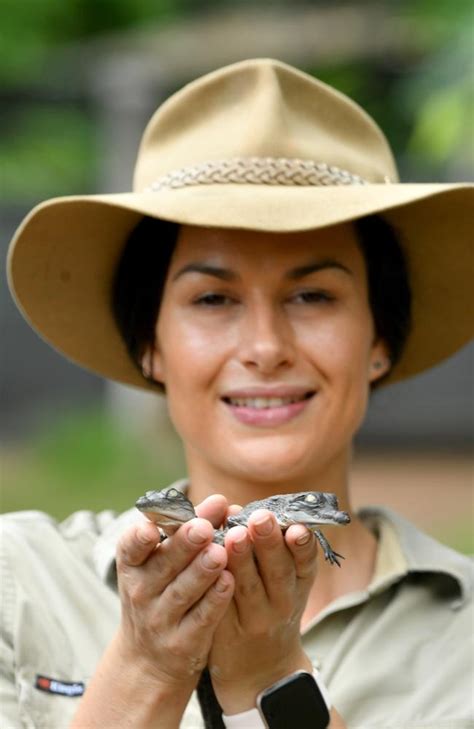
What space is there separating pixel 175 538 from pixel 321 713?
59cm

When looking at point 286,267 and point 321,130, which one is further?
point 321,130

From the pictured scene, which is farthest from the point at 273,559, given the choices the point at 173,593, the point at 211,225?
the point at 211,225

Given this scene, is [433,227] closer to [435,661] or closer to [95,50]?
[435,661]

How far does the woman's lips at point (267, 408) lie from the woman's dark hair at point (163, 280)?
1.41ft

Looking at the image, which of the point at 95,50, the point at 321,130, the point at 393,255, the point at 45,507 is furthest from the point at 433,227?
the point at 95,50

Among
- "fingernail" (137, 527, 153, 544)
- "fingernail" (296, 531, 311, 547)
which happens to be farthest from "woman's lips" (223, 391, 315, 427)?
"fingernail" (137, 527, 153, 544)

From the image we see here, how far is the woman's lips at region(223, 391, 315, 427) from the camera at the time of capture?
3.47 m

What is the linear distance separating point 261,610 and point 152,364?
1.21 meters

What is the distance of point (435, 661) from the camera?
3.47 metres

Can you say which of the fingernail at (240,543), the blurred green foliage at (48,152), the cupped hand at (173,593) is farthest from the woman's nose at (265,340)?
the blurred green foliage at (48,152)

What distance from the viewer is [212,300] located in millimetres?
3596

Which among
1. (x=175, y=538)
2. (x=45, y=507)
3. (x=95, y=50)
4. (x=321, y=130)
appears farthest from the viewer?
(x=95, y=50)

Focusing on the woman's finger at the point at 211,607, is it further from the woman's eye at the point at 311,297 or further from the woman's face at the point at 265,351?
the woman's eye at the point at 311,297

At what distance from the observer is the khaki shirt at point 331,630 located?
330 centimetres
